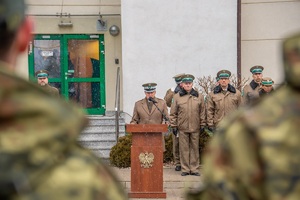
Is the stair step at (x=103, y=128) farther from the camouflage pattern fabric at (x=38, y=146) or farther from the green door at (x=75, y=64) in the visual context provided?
the camouflage pattern fabric at (x=38, y=146)

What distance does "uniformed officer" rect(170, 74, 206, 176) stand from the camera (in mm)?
16828

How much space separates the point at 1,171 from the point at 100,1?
65.2 ft

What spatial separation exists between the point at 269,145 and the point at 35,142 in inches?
29.1

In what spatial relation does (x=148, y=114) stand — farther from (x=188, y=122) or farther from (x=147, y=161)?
(x=147, y=161)

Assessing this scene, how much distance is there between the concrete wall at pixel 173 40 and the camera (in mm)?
20750

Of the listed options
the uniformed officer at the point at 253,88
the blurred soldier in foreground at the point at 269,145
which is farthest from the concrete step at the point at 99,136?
the blurred soldier in foreground at the point at 269,145

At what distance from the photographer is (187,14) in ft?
68.1

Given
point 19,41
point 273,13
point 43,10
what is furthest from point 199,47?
point 19,41

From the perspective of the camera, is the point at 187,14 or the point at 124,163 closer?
the point at 124,163

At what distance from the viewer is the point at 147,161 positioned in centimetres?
1438

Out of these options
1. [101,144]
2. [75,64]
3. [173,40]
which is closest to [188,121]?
[101,144]

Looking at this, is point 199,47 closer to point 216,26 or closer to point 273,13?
point 216,26

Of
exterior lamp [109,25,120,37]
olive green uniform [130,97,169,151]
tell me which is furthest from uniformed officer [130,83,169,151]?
exterior lamp [109,25,120,37]

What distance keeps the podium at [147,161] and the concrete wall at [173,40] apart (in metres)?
6.48
